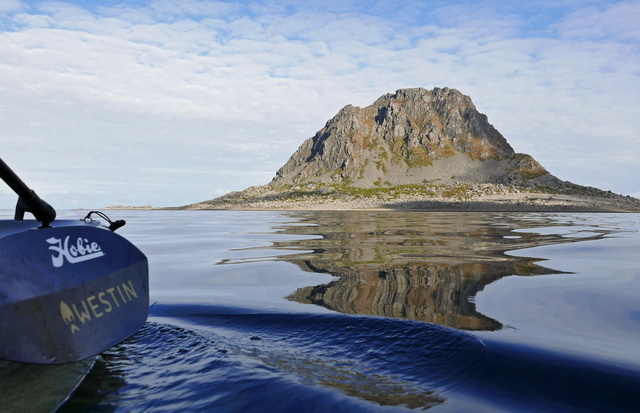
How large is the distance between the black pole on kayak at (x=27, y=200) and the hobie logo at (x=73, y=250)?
28 centimetres

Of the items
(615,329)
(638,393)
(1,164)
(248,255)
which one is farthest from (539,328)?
(248,255)

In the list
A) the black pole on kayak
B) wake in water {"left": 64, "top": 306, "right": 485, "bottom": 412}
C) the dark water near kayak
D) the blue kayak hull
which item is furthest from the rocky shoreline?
the black pole on kayak

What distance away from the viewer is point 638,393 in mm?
3877

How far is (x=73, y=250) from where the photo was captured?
4449mm

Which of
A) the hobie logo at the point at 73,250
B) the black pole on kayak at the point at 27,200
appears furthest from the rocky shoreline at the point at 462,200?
the black pole on kayak at the point at 27,200

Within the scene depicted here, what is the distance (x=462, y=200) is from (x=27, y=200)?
142182 mm

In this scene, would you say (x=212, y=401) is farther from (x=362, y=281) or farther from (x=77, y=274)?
(x=362, y=281)

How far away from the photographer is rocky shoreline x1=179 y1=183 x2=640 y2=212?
11562cm

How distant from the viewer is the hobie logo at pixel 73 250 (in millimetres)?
4227

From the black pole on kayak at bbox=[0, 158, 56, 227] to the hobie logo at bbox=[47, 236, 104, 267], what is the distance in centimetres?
28

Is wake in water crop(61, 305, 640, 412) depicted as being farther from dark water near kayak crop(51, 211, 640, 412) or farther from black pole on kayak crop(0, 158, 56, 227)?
black pole on kayak crop(0, 158, 56, 227)

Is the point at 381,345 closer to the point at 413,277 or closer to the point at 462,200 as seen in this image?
the point at 413,277

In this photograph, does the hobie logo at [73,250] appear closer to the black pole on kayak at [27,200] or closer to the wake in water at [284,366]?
the black pole on kayak at [27,200]

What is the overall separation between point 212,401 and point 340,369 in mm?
1460
